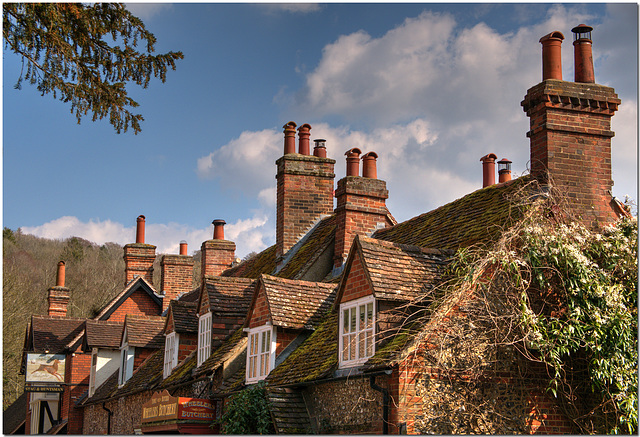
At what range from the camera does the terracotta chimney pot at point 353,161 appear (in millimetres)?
20781

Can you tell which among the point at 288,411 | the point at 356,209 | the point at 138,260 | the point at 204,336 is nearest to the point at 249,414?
the point at 288,411

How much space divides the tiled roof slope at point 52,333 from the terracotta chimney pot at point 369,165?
52.9 feet

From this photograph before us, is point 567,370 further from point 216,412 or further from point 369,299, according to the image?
point 216,412

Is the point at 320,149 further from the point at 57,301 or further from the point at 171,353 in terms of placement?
the point at 57,301

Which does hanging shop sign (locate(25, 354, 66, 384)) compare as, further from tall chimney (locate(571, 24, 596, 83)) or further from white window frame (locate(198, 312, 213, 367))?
tall chimney (locate(571, 24, 596, 83))

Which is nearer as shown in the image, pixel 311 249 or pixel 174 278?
pixel 311 249

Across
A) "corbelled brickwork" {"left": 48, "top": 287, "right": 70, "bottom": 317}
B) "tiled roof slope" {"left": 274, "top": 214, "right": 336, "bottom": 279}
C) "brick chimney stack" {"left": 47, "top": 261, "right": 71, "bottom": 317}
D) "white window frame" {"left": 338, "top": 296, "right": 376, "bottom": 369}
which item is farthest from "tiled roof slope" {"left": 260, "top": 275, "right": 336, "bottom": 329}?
"corbelled brickwork" {"left": 48, "top": 287, "right": 70, "bottom": 317}

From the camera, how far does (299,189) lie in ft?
74.5

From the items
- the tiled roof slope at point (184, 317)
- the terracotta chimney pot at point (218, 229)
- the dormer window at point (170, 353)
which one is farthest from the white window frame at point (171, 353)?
the terracotta chimney pot at point (218, 229)

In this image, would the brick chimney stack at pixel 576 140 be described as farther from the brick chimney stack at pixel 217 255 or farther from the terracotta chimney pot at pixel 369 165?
the brick chimney stack at pixel 217 255

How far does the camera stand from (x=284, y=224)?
73.5ft

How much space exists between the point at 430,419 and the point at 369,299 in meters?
2.25

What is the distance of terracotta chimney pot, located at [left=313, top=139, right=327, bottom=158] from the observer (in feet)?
Answer: 76.6

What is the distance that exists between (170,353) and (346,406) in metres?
9.75
